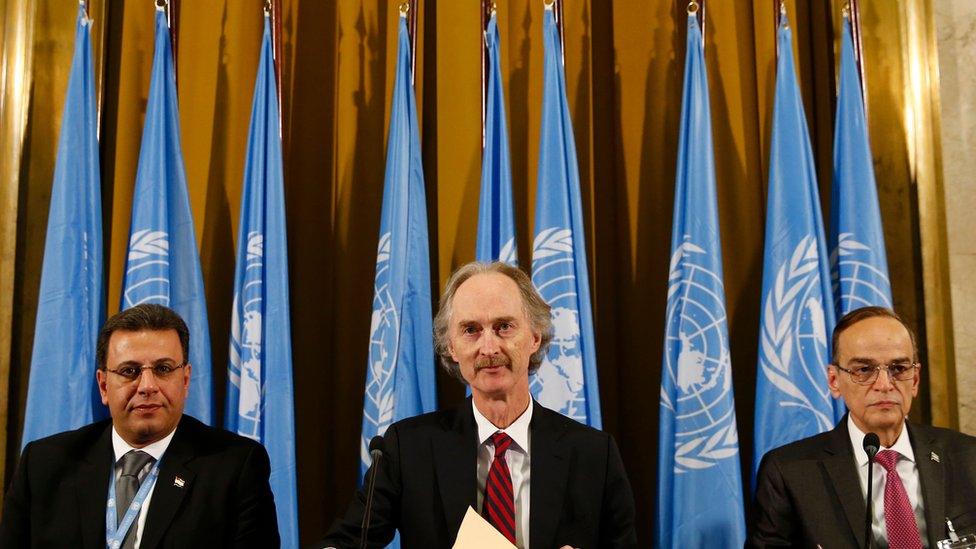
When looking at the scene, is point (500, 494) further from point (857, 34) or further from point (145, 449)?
point (857, 34)

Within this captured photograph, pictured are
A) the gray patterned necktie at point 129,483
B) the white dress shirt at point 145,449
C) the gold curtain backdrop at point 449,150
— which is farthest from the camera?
the gold curtain backdrop at point 449,150

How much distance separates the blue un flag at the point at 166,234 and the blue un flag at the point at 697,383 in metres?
1.77

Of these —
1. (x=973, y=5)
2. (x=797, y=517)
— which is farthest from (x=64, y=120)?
(x=973, y=5)

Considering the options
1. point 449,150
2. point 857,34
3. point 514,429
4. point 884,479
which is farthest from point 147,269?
point 857,34

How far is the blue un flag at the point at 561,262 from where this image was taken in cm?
356

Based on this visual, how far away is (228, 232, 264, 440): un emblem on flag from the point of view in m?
3.65

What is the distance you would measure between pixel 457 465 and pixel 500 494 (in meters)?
0.15

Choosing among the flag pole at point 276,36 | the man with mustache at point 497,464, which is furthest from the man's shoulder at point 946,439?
the flag pole at point 276,36

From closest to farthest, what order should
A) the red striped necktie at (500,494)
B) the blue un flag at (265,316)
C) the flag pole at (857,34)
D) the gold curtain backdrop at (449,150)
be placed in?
the red striped necktie at (500,494)
the blue un flag at (265,316)
the flag pole at (857,34)
the gold curtain backdrop at (449,150)

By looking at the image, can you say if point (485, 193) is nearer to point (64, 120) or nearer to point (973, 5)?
point (64, 120)

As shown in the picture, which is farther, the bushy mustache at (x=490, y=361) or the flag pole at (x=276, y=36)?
the flag pole at (x=276, y=36)

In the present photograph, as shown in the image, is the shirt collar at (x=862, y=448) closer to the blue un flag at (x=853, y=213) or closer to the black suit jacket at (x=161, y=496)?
the blue un flag at (x=853, y=213)

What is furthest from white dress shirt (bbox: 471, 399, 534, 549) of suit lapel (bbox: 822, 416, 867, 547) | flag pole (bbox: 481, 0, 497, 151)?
flag pole (bbox: 481, 0, 497, 151)

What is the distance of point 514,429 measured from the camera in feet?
9.07
